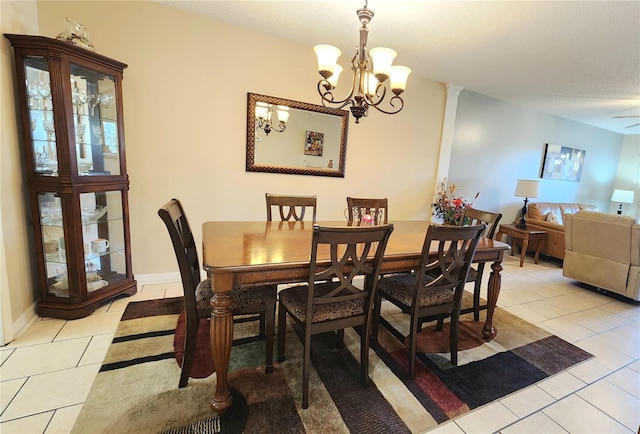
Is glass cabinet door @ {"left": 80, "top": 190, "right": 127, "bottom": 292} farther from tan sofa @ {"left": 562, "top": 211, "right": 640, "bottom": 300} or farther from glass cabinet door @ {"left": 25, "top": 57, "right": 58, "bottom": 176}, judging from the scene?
tan sofa @ {"left": 562, "top": 211, "right": 640, "bottom": 300}

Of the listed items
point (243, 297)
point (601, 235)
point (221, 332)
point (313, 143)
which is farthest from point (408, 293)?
point (601, 235)

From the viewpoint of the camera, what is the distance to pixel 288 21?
260 cm

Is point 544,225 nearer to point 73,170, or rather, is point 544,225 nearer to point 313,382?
point 313,382

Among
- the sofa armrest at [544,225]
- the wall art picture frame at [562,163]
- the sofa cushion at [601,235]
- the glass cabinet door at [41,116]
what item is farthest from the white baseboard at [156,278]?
the wall art picture frame at [562,163]

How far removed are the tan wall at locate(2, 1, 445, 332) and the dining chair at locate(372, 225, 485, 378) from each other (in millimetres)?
1834

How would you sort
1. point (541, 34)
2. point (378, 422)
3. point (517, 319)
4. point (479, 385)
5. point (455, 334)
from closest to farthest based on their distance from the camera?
point (378, 422)
point (479, 385)
point (455, 334)
point (541, 34)
point (517, 319)

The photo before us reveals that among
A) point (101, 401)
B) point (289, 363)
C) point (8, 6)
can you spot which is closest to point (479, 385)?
point (289, 363)

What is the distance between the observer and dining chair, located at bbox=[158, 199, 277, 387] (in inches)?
57.2

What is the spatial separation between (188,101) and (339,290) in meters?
2.34

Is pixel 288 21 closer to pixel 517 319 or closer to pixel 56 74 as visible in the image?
pixel 56 74

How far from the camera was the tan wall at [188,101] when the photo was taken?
2482 millimetres

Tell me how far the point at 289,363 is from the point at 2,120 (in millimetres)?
2402

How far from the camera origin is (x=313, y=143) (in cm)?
331

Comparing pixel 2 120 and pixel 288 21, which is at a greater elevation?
pixel 288 21
